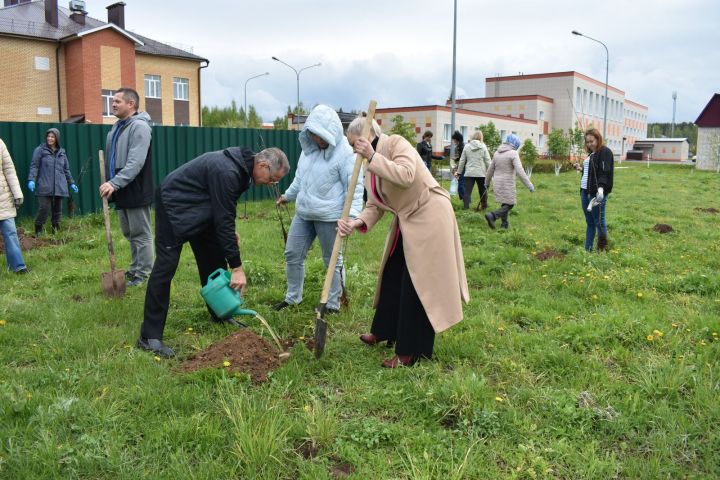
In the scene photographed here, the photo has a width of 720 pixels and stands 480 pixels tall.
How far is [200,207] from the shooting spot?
428cm

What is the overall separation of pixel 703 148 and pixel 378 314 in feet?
145

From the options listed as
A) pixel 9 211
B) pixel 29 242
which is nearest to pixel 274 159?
pixel 9 211

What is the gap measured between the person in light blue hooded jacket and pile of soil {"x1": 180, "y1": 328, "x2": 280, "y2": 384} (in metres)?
1.17

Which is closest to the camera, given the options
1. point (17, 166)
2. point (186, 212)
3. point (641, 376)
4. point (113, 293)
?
point (641, 376)

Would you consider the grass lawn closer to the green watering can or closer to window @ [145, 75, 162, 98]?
the green watering can

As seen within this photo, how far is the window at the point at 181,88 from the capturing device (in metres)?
39.1

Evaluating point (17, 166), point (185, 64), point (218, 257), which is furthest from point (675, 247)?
point (185, 64)

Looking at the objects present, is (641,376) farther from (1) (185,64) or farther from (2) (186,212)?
(1) (185,64)

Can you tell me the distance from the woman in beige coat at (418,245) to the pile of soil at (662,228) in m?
7.20

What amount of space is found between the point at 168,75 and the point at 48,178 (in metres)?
31.6

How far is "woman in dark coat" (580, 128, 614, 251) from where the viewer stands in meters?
7.88

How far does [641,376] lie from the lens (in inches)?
150

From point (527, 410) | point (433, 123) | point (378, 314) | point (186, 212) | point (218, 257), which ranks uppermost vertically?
point (433, 123)

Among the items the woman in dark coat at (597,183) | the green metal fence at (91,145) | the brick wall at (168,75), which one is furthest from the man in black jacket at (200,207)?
the brick wall at (168,75)
